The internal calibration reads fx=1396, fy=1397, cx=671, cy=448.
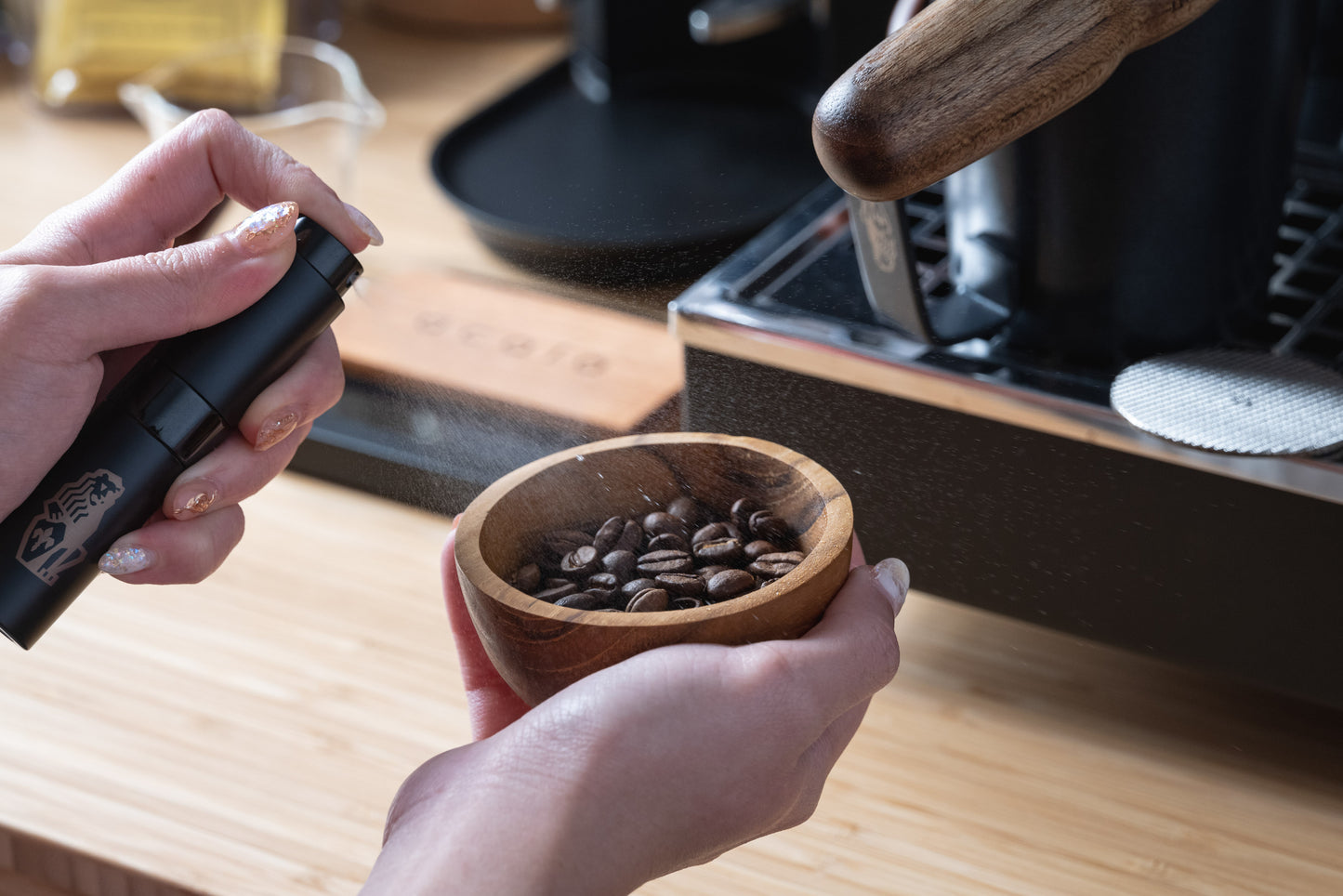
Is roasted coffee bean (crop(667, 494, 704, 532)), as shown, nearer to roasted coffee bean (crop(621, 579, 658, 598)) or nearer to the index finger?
roasted coffee bean (crop(621, 579, 658, 598))

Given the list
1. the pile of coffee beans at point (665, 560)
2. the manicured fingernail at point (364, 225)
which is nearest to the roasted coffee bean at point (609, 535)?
the pile of coffee beans at point (665, 560)

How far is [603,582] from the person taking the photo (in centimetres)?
33

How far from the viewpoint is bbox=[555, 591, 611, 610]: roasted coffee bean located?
32 centimetres

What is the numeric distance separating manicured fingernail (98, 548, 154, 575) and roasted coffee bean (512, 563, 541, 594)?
10cm

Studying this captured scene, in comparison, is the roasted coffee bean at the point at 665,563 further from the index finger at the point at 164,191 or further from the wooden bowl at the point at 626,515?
the index finger at the point at 164,191

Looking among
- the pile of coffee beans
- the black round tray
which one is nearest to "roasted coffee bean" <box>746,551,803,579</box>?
the pile of coffee beans

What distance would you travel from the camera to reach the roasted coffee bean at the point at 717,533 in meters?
0.34

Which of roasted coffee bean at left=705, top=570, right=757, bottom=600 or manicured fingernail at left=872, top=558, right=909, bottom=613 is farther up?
roasted coffee bean at left=705, top=570, right=757, bottom=600

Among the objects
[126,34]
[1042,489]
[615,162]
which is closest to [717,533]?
[1042,489]

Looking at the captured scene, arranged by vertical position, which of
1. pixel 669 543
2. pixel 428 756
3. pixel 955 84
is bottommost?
pixel 428 756

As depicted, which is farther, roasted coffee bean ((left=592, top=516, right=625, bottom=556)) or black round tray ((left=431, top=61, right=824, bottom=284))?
black round tray ((left=431, top=61, right=824, bottom=284))

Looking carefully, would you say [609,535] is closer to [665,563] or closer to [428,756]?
[665,563]

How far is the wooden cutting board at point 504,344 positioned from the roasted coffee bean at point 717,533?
203mm

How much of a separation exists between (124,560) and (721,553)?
147mm
